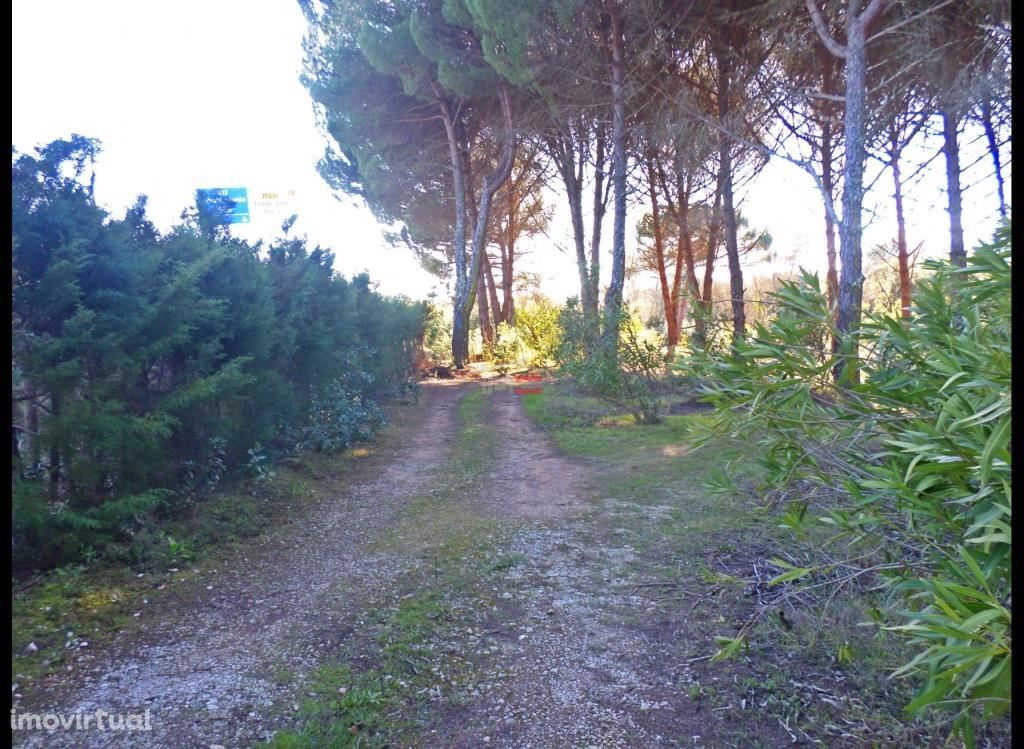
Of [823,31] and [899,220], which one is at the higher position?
[823,31]

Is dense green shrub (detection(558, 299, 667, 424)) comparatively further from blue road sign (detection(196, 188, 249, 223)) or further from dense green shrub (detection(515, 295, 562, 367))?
dense green shrub (detection(515, 295, 562, 367))

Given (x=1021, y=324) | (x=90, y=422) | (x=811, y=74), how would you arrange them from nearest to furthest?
(x=1021, y=324)
(x=90, y=422)
(x=811, y=74)

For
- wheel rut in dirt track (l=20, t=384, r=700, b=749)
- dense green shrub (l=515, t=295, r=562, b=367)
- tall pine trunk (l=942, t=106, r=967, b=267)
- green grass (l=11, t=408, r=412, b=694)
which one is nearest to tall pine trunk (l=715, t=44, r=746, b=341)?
tall pine trunk (l=942, t=106, r=967, b=267)

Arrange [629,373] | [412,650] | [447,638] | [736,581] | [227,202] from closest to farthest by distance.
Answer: [736,581] → [412,650] → [447,638] → [227,202] → [629,373]

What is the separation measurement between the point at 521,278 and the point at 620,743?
26864 mm

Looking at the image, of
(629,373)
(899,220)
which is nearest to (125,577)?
(629,373)

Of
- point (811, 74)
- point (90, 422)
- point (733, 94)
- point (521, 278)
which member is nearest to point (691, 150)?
point (733, 94)

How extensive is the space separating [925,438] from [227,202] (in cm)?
608

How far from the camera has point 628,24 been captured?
12023 mm

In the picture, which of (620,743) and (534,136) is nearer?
(620,743)

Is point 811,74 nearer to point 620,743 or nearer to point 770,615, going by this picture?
point 770,615

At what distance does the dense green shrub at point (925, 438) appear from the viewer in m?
1.25

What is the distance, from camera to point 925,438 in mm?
1458

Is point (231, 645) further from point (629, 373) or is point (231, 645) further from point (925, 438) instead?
point (629, 373)
